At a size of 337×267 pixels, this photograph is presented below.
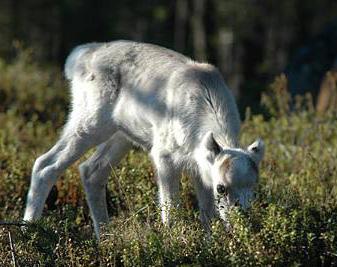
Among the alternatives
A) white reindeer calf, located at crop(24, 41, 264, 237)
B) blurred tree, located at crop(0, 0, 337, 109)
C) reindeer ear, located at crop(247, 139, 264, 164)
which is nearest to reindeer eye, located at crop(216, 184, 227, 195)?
white reindeer calf, located at crop(24, 41, 264, 237)

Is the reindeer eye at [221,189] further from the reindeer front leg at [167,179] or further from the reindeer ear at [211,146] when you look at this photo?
the reindeer front leg at [167,179]

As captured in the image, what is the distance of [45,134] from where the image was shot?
13.3 metres

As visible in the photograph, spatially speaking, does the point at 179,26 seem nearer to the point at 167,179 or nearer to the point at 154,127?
the point at 154,127

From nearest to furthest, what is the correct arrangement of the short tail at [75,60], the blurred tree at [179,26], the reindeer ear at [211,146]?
1. the reindeer ear at [211,146]
2. the short tail at [75,60]
3. the blurred tree at [179,26]

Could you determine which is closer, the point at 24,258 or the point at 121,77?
the point at 24,258

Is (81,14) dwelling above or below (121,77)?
below

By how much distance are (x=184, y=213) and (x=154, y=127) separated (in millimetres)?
1122

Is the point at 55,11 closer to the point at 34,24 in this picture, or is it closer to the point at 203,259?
the point at 34,24

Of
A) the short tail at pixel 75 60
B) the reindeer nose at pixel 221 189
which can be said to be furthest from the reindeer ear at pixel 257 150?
the short tail at pixel 75 60

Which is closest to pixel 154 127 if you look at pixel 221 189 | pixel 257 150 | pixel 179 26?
pixel 257 150

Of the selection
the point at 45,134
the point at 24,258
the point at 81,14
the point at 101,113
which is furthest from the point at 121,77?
the point at 81,14

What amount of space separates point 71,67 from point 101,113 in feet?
2.95

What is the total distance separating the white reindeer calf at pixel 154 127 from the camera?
26.2ft

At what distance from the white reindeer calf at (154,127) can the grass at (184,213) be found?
0.21 metres
